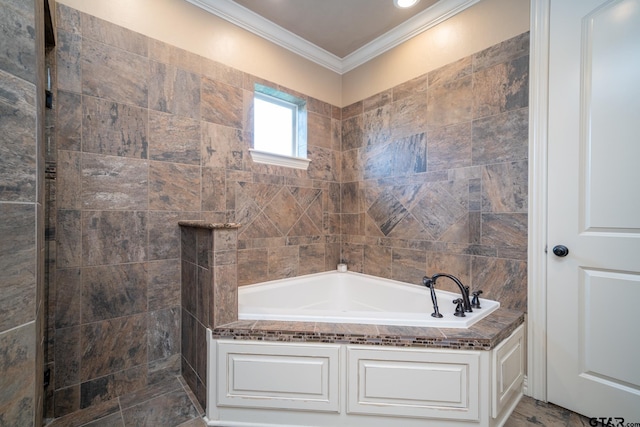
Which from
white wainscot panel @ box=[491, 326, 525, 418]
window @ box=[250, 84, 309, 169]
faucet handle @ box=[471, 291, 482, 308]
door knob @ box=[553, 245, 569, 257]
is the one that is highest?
window @ box=[250, 84, 309, 169]

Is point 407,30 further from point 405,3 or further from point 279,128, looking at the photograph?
point 279,128

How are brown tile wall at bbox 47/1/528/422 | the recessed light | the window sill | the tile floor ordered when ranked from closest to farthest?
the tile floor < brown tile wall at bbox 47/1/528/422 < the recessed light < the window sill

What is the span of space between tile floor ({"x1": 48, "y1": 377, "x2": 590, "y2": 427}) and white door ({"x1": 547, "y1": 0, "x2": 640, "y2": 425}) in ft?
0.42

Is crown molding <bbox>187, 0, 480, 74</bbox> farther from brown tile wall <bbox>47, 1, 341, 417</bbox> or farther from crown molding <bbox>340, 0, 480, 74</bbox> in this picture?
brown tile wall <bbox>47, 1, 341, 417</bbox>

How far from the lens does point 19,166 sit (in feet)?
2.55

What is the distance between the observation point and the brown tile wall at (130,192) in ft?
5.03

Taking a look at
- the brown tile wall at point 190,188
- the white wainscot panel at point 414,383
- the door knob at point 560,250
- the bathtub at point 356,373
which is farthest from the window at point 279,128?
the door knob at point 560,250

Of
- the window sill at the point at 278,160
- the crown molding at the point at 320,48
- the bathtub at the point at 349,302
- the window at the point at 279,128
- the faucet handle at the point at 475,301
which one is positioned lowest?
the bathtub at the point at 349,302

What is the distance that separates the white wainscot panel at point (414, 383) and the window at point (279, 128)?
1.65 metres

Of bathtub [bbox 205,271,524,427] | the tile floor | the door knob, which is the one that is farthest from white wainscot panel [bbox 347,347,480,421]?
the door knob

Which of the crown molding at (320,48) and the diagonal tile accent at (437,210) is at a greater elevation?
the crown molding at (320,48)

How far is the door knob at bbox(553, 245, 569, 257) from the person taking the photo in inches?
61.4

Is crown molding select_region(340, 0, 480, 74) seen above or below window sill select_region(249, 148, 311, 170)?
above

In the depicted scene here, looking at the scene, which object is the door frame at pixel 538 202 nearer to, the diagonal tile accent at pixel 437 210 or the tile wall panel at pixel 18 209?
the diagonal tile accent at pixel 437 210
